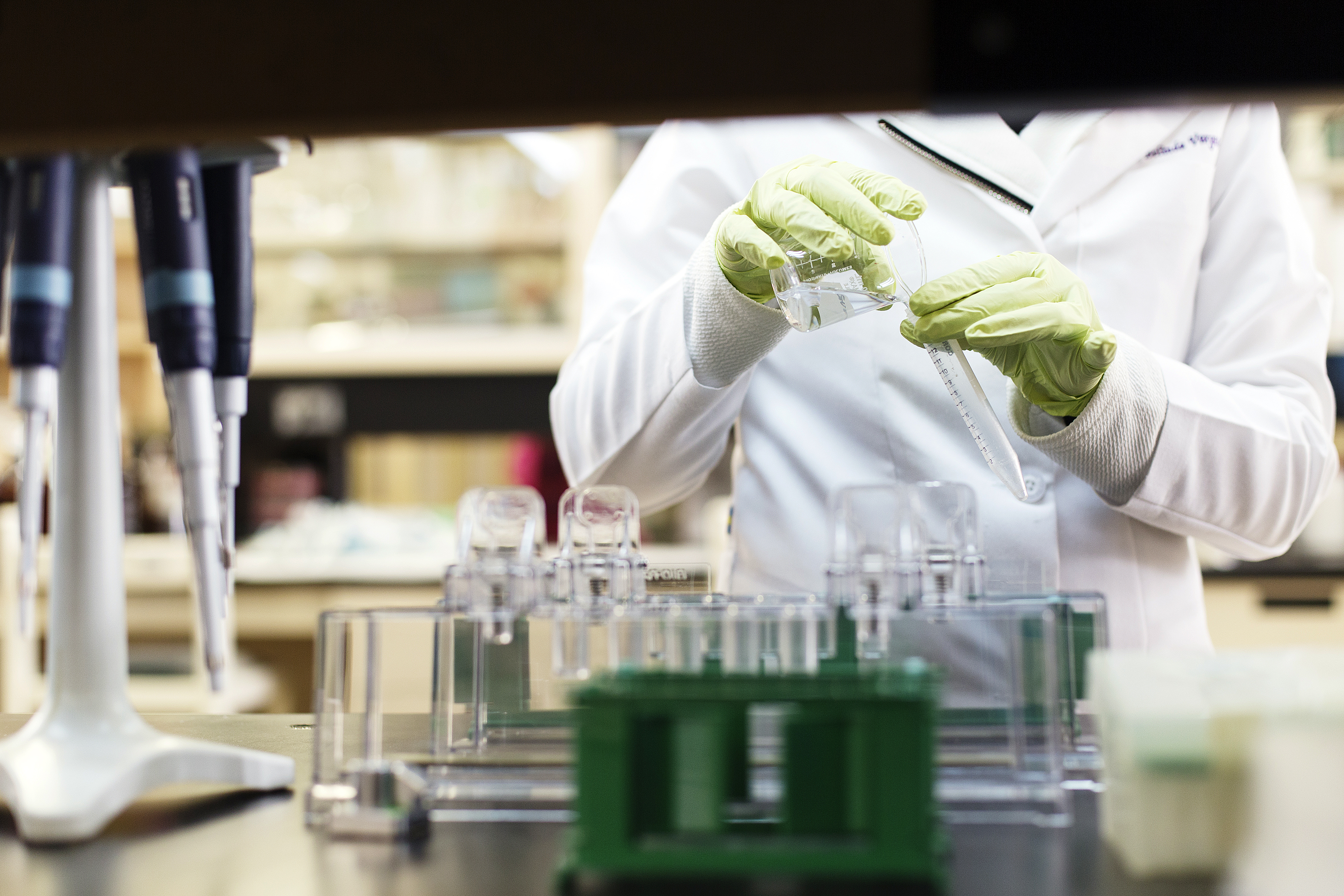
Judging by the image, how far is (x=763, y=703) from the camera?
1.63 ft

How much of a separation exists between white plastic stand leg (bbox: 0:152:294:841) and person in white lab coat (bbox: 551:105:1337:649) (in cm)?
46

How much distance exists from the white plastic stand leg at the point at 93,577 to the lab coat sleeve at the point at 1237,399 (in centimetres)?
66

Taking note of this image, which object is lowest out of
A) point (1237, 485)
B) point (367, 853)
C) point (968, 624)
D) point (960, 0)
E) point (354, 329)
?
point (367, 853)

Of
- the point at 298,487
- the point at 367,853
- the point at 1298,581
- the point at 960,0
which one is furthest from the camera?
the point at 298,487

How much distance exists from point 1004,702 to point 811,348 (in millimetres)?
613

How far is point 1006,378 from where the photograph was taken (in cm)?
110

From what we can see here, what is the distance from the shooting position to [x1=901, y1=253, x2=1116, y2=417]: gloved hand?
84 cm

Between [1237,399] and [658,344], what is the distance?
1.69 ft

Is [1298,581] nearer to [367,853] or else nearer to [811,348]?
[811,348]

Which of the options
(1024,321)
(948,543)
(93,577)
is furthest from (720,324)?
(93,577)

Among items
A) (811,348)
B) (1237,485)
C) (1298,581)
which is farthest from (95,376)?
(1298,581)

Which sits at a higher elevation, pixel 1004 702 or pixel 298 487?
pixel 298 487

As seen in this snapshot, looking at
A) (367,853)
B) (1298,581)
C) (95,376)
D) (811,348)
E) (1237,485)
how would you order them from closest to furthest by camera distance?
Answer: (367,853)
(95,376)
(1237,485)
(811,348)
(1298,581)

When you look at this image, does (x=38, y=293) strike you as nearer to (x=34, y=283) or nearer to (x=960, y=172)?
(x=34, y=283)
